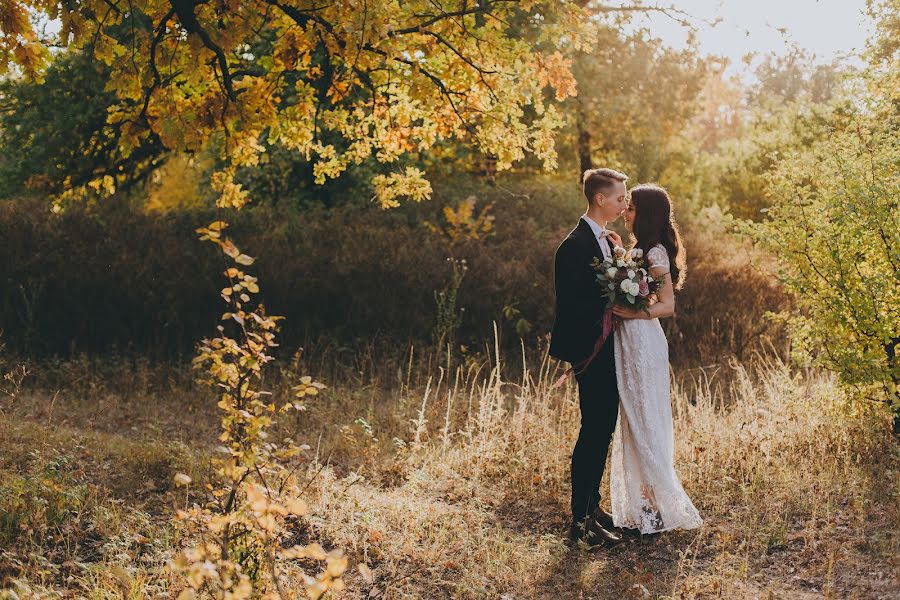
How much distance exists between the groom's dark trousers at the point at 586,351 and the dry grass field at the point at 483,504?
18.8 inches

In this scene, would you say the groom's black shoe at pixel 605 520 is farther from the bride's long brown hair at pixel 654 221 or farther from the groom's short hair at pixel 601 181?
the groom's short hair at pixel 601 181

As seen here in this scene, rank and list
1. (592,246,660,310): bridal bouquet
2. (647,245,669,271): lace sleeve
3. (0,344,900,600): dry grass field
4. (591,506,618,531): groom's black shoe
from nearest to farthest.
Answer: (0,344,900,600): dry grass field
(592,246,660,310): bridal bouquet
(647,245,669,271): lace sleeve
(591,506,618,531): groom's black shoe

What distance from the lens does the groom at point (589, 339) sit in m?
4.69

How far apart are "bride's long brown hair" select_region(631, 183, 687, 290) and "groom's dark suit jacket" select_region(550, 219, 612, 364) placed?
12.9 inches

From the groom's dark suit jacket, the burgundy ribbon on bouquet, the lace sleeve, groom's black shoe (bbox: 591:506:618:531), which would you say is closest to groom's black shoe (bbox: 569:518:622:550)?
groom's black shoe (bbox: 591:506:618:531)

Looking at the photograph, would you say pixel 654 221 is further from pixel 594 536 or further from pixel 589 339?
pixel 594 536

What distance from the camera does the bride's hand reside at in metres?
4.66

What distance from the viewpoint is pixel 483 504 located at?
17.9ft

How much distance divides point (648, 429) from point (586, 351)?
60cm

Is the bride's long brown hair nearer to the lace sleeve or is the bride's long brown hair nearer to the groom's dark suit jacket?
the lace sleeve

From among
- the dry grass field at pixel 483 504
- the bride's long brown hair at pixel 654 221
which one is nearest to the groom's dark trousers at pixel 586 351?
the bride's long brown hair at pixel 654 221

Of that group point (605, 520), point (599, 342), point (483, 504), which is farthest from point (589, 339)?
point (483, 504)

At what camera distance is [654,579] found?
14.4 ft

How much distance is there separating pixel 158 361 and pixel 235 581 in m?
6.57
